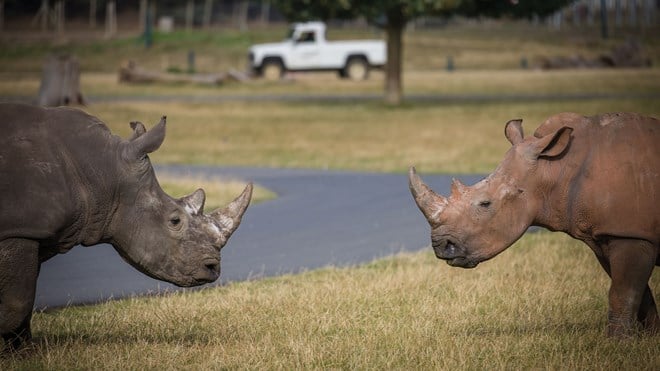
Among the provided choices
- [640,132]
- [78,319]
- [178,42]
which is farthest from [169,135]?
[178,42]

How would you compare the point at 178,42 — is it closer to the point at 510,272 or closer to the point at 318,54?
the point at 318,54

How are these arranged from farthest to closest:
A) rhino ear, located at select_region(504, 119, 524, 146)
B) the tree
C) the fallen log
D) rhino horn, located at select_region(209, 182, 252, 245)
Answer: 1. the fallen log
2. the tree
3. rhino ear, located at select_region(504, 119, 524, 146)
4. rhino horn, located at select_region(209, 182, 252, 245)

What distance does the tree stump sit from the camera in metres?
30.9

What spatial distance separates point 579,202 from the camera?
26.5 feet

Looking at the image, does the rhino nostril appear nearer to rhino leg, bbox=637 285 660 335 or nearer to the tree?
rhino leg, bbox=637 285 660 335

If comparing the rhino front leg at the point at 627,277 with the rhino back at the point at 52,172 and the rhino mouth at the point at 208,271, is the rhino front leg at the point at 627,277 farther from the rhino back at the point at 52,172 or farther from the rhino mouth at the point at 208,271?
the rhino back at the point at 52,172

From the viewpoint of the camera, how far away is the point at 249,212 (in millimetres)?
16672

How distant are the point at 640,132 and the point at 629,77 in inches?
1683

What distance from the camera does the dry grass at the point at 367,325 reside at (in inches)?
312

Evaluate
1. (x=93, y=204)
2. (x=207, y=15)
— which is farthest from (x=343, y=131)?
(x=207, y=15)

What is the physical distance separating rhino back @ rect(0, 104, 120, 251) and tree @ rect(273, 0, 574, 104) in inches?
1042

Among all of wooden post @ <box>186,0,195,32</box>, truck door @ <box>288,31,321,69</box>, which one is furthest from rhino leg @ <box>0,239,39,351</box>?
wooden post @ <box>186,0,195,32</box>

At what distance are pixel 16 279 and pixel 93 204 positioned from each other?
67 centimetres

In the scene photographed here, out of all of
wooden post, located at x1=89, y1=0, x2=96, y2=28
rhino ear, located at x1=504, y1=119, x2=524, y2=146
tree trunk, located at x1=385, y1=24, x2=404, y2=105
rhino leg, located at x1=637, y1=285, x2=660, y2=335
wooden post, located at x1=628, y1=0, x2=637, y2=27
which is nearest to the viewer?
rhino ear, located at x1=504, y1=119, x2=524, y2=146
